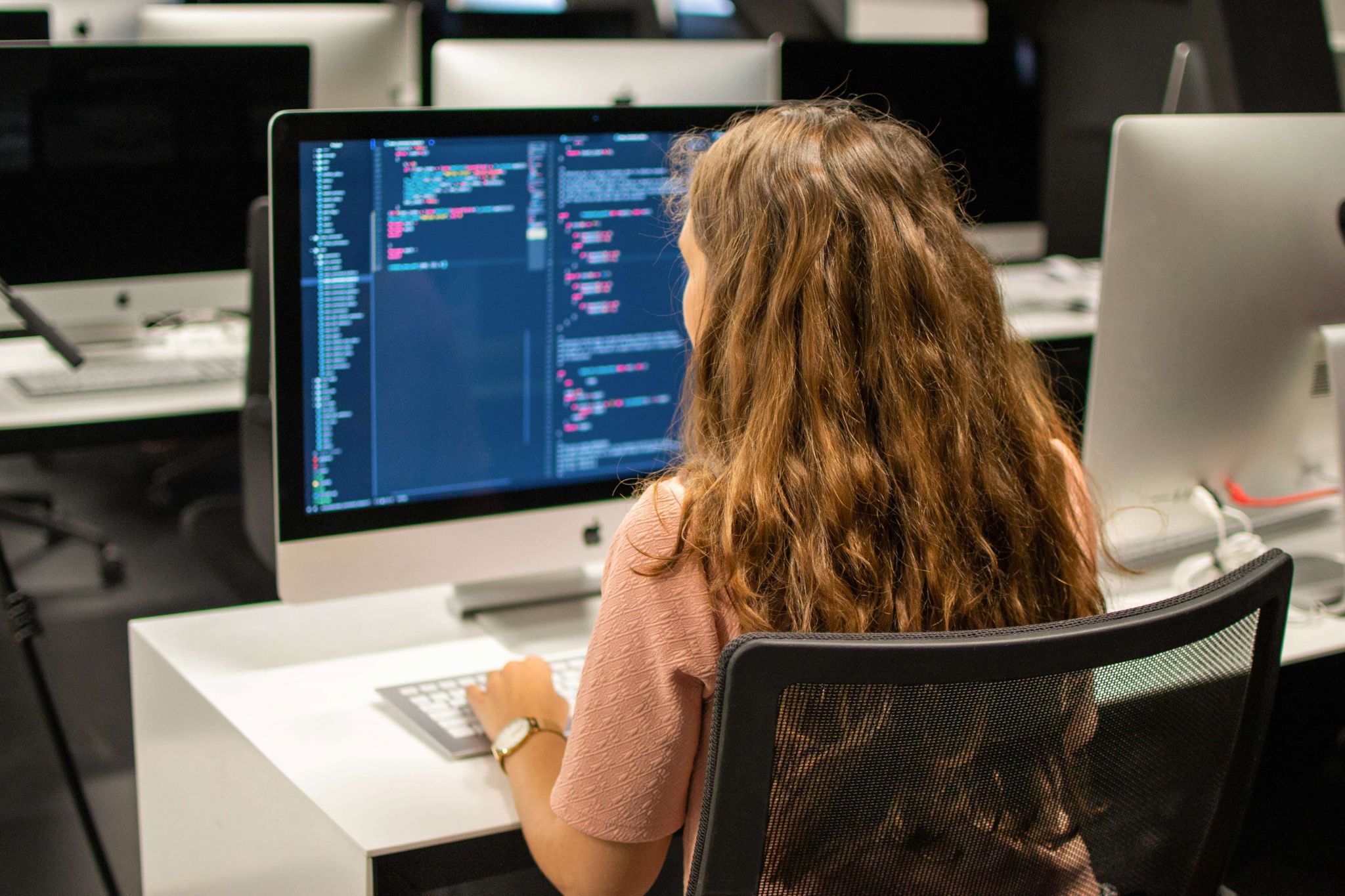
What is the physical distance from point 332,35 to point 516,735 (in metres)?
1.90

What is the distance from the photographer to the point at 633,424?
142cm

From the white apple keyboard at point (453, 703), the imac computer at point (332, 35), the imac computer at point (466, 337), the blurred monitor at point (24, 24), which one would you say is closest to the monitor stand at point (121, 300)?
the imac computer at point (332, 35)

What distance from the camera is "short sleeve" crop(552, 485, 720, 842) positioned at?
873mm

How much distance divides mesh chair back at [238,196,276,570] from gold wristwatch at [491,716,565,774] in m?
0.82

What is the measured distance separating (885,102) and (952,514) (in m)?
1.94

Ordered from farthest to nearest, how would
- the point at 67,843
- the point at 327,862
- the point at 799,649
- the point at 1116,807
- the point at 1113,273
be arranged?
the point at 67,843
the point at 1113,273
the point at 327,862
the point at 1116,807
the point at 799,649

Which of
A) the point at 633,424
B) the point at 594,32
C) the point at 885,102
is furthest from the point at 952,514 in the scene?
the point at 594,32

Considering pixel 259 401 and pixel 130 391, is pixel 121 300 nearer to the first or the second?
pixel 130 391

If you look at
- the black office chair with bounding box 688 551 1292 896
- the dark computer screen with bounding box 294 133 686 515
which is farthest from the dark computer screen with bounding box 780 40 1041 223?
the black office chair with bounding box 688 551 1292 896

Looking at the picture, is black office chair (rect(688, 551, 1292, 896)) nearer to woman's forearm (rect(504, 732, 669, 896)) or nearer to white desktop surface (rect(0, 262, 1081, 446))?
woman's forearm (rect(504, 732, 669, 896))

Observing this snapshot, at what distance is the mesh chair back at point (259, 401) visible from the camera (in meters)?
1.79

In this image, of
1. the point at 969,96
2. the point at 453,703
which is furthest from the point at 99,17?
the point at 453,703

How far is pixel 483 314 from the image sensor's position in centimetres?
130

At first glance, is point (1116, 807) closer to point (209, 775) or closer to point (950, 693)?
point (950, 693)
